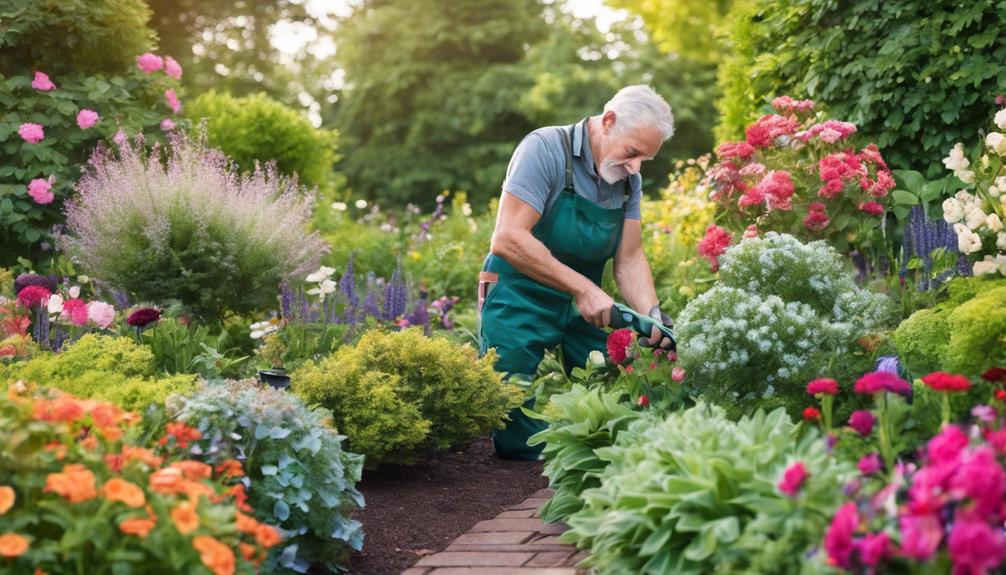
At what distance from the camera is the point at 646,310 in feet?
15.9

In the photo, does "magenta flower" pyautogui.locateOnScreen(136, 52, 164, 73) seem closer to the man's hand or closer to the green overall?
the green overall

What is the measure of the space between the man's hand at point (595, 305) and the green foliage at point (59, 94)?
3.66 metres

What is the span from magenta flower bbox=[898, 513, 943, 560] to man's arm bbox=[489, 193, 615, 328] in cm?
243

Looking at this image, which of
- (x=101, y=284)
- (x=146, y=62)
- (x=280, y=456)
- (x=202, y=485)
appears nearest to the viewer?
(x=202, y=485)

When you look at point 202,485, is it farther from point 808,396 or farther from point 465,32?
point 465,32

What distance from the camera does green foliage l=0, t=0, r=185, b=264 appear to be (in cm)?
656

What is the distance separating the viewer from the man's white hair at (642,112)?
457 cm

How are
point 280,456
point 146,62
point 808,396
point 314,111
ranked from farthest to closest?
point 314,111
point 146,62
point 808,396
point 280,456

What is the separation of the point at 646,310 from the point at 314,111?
61.8ft

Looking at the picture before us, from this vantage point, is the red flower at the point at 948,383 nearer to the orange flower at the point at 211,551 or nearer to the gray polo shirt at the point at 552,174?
the orange flower at the point at 211,551

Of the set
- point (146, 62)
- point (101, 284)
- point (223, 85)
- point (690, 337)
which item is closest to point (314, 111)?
point (223, 85)

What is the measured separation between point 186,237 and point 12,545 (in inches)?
140

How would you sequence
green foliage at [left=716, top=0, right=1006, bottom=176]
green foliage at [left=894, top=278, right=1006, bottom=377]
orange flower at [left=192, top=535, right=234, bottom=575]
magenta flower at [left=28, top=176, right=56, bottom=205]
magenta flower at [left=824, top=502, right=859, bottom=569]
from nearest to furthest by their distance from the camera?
1. magenta flower at [left=824, top=502, right=859, bottom=569]
2. orange flower at [left=192, top=535, right=234, bottom=575]
3. green foliage at [left=894, top=278, right=1006, bottom=377]
4. green foliage at [left=716, top=0, right=1006, bottom=176]
5. magenta flower at [left=28, top=176, right=56, bottom=205]

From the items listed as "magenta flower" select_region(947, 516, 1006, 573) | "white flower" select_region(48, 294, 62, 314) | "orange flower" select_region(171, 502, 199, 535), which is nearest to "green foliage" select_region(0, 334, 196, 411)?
"white flower" select_region(48, 294, 62, 314)
